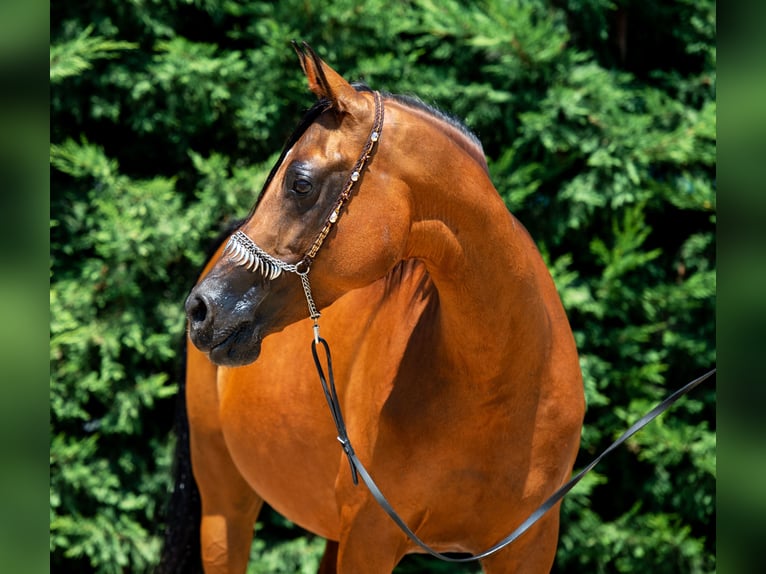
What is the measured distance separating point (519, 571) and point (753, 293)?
1.70 m

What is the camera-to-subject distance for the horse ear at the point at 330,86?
1.74m

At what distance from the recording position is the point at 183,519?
125 inches

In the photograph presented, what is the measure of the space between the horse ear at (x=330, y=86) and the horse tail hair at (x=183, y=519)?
1.64 m

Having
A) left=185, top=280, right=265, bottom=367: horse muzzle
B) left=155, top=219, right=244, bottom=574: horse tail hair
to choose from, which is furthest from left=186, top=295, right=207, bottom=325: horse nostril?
left=155, top=219, right=244, bottom=574: horse tail hair

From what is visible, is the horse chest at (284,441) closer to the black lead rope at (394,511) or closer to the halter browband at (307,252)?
the black lead rope at (394,511)

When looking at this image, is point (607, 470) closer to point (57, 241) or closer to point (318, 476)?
point (318, 476)

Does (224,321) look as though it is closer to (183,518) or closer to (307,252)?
(307,252)

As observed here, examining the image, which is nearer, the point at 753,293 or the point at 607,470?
the point at 753,293

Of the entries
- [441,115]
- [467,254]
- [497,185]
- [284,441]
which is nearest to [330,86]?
[441,115]

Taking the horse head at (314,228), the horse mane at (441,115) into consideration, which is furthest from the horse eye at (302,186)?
the horse mane at (441,115)

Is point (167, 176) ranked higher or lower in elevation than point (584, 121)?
lower

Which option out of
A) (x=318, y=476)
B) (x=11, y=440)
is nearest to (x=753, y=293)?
(x=11, y=440)

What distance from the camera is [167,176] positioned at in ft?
15.3

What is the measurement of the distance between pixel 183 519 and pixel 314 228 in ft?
5.88
